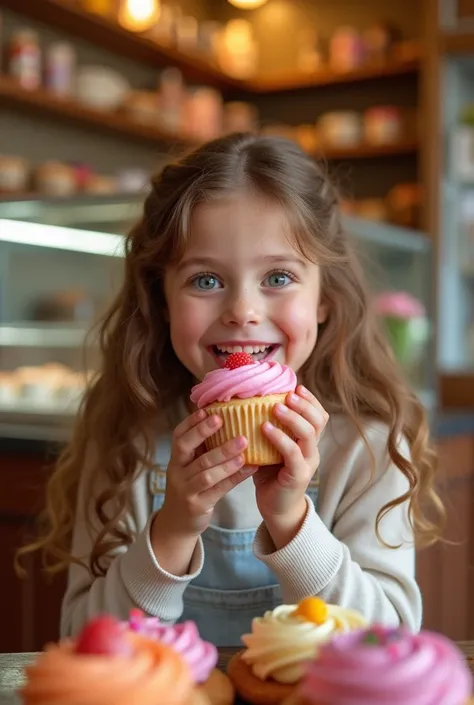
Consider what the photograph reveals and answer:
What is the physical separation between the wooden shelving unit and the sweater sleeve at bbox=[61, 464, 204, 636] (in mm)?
2601

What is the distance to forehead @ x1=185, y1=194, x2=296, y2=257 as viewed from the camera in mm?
1345

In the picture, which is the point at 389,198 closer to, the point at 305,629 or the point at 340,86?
the point at 340,86

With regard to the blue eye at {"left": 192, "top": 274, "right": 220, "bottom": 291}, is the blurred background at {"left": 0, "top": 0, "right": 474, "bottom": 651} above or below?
above

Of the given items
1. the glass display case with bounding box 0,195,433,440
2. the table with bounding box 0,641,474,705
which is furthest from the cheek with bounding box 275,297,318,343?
the glass display case with bounding box 0,195,433,440

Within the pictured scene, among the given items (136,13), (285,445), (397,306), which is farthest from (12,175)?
(285,445)

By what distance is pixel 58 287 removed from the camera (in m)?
2.79

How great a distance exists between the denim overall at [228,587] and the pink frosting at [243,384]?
340 millimetres

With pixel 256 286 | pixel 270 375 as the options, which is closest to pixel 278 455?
pixel 270 375

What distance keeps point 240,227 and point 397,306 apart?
1652mm

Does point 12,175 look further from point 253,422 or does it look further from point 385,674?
point 385,674

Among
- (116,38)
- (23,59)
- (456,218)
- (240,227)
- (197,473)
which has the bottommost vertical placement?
(197,473)

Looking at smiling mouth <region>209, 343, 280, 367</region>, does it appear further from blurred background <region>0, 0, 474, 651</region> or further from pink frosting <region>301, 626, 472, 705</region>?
pink frosting <region>301, 626, 472, 705</region>

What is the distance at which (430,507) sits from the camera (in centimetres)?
235

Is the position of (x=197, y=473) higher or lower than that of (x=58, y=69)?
lower
